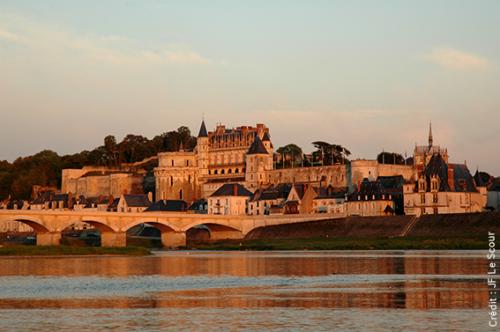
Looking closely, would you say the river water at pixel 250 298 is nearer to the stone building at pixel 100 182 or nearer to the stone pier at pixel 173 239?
the stone pier at pixel 173 239

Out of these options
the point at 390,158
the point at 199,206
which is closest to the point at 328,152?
the point at 390,158

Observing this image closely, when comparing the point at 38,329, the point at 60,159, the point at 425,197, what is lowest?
the point at 38,329

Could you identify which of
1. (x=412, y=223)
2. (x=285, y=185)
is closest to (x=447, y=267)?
(x=412, y=223)

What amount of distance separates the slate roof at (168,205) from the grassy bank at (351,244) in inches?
940

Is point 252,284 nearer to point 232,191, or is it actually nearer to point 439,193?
point 439,193

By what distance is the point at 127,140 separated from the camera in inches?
7175

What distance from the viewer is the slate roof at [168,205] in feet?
418

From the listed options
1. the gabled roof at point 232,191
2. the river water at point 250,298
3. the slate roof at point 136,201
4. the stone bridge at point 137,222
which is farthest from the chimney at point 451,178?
the river water at point 250,298

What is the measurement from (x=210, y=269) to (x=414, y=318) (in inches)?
1119

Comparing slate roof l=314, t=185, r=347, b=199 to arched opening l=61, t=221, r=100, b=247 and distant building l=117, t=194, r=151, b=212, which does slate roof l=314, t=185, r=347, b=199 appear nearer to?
distant building l=117, t=194, r=151, b=212

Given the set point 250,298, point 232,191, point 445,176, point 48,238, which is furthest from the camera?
point 232,191

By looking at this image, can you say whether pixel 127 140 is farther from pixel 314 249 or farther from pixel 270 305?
pixel 270 305

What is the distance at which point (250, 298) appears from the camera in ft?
119

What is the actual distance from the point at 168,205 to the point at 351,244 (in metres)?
41.9
